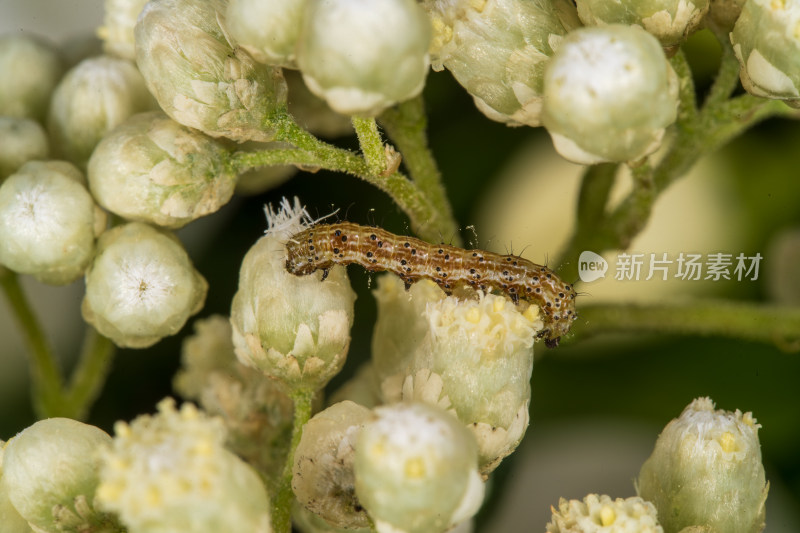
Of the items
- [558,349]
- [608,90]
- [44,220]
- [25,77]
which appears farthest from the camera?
[558,349]

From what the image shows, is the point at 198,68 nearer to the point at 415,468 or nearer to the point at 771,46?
the point at 415,468

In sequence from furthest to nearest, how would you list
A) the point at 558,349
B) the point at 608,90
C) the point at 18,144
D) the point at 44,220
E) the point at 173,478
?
the point at 558,349
the point at 18,144
the point at 44,220
the point at 608,90
the point at 173,478

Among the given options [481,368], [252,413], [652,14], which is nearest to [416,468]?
[481,368]

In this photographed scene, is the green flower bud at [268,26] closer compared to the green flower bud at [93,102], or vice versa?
the green flower bud at [268,26]

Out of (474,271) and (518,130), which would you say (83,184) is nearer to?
(474,271)

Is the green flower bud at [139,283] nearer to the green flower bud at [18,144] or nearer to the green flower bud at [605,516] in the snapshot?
the green flower bud at [18,144]

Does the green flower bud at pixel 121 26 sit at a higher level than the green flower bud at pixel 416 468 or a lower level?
higher

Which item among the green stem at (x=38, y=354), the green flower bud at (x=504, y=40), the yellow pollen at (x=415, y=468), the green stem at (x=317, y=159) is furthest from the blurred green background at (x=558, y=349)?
the yellow pollen at (x=415, y=468)
